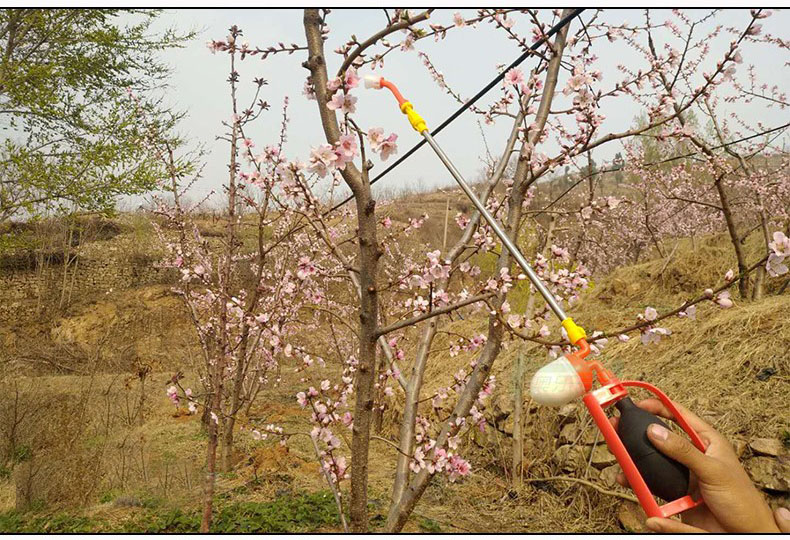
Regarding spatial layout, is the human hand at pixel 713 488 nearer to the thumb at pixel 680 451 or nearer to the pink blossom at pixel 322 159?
the thumb at pixel 680 451

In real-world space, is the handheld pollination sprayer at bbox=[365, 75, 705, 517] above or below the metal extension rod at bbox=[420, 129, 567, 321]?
below

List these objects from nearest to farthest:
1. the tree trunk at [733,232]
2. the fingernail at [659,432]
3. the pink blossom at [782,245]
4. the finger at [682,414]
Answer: the fingernail at [659,432] → the finger at [682,414] → the pink blossom at [782,245] → the tree trunk at [733,232]

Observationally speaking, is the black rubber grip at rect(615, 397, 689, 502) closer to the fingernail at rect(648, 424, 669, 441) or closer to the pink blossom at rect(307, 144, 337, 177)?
the fingernail at rect(648, 424, 669, 441)

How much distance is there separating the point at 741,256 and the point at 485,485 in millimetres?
2666

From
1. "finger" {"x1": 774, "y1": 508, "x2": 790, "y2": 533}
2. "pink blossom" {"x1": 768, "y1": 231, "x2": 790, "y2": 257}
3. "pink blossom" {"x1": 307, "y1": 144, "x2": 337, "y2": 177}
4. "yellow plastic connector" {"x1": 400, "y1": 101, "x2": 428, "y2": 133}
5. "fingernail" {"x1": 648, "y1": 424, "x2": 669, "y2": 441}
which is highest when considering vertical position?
"yellow plastic connector" {"x1": 400, "y1": 101, "x2": 428, "y2": 133}

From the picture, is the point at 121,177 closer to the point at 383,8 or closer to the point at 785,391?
the point at 383,8

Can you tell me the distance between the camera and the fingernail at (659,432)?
0.81m

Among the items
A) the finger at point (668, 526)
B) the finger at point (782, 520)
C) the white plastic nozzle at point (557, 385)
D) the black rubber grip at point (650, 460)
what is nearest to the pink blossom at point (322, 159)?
the white plastic nozzle at point (557, 385)

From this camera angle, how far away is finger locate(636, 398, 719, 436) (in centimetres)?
93

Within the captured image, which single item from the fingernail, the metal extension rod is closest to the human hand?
the fingernail

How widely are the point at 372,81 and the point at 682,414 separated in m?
0.95

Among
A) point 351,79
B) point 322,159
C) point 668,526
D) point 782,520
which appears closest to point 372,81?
point 351,79

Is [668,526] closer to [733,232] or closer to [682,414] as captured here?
[682,414]

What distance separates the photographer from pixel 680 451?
0.82 m
